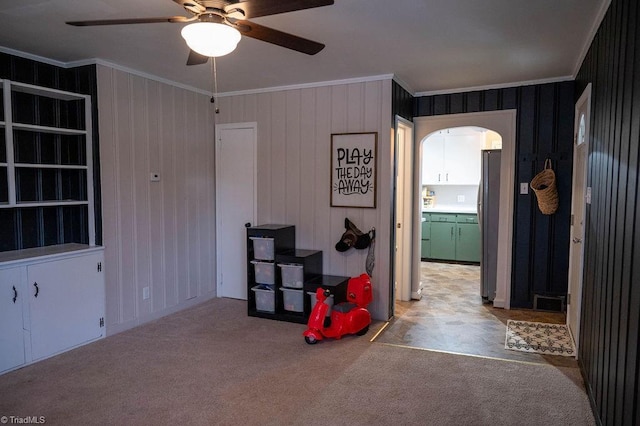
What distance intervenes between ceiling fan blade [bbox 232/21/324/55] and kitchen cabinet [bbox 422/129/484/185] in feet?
18.2

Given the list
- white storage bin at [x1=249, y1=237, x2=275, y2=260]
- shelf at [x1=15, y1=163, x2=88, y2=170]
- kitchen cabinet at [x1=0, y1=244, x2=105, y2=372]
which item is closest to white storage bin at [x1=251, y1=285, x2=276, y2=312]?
white storage bin at [x1=249, y1=237, x2=275, y2=260]

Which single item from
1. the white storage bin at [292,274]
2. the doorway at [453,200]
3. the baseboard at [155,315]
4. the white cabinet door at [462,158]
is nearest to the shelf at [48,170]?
the baseboard at [155,315]

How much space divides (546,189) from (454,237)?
9.64 feet

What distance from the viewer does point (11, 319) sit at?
121 inches

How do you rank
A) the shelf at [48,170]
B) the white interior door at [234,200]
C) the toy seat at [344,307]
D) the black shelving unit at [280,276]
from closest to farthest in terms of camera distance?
the shelf at [48,170] → the toy seat at [344,307] → the black shelving unit at [280,276] → the white interior door at [234,200]

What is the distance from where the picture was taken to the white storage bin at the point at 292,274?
4207 mm

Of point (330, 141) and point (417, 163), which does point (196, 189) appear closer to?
point (330, 141)

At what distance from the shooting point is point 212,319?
169 inches

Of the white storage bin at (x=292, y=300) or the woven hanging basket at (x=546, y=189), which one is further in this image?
the woven hanging basket at (x=546, y=189)

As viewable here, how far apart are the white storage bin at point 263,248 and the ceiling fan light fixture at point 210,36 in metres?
2.56

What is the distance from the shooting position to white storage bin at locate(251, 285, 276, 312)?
4.33m

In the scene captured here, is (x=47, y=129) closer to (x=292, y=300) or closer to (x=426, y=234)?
(x=292, y=300)

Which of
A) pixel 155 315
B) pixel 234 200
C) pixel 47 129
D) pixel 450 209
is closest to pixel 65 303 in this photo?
pixel 155 315

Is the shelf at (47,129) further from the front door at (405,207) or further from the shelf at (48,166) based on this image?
the front door at (405,207)
